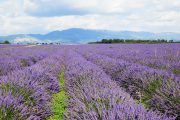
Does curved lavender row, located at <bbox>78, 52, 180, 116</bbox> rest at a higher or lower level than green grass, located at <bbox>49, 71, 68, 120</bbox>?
higher

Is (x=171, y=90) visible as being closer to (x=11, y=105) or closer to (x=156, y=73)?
Result: (x=156, y=73)

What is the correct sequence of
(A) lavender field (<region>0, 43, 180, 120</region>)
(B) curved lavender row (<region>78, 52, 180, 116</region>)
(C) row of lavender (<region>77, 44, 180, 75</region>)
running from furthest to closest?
(C) row of lavender (<region>77, 44, 180, 75</region>), (B) curved lavender row (<region>78, 52, 180, 116</region>), (A) lavender field (<region>0, 43, 180, 120</region>)

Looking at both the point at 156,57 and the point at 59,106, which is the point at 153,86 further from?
the point at 156,57

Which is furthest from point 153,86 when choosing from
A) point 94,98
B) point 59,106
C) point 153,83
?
point 94,98

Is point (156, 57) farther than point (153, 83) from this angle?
Yes

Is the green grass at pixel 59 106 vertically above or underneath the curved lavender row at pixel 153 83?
underneath

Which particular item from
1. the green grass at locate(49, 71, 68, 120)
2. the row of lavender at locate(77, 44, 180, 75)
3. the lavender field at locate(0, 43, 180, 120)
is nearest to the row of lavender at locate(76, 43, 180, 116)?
the lavender field at locate(0, 43, 180, 120)

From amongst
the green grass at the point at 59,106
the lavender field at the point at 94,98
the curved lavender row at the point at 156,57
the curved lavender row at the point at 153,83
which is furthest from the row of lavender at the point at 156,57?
the green grass at the point at 59,106

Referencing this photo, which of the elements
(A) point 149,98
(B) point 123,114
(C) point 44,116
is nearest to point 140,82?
(A) point 149,98

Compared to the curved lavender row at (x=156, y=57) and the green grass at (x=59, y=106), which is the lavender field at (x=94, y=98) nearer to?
the green grass at (x=59, y=106)

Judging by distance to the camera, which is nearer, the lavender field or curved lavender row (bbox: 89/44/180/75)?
the lavender field

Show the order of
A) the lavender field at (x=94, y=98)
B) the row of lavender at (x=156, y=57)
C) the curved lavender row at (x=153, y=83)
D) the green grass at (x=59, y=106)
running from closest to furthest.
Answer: the lavender field at (x=94, y=98) < the curved lavender row at (x=153, y=83) < the green grass at (x=59, y=106) < the row of lavender at (x=156, y=57)

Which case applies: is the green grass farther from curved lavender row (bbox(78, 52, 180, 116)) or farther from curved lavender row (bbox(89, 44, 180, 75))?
curved lavender row (bbox(89, 44, 180, 75))

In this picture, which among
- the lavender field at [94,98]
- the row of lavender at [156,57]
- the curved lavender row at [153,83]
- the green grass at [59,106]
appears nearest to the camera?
the lavender field at [94,98]
